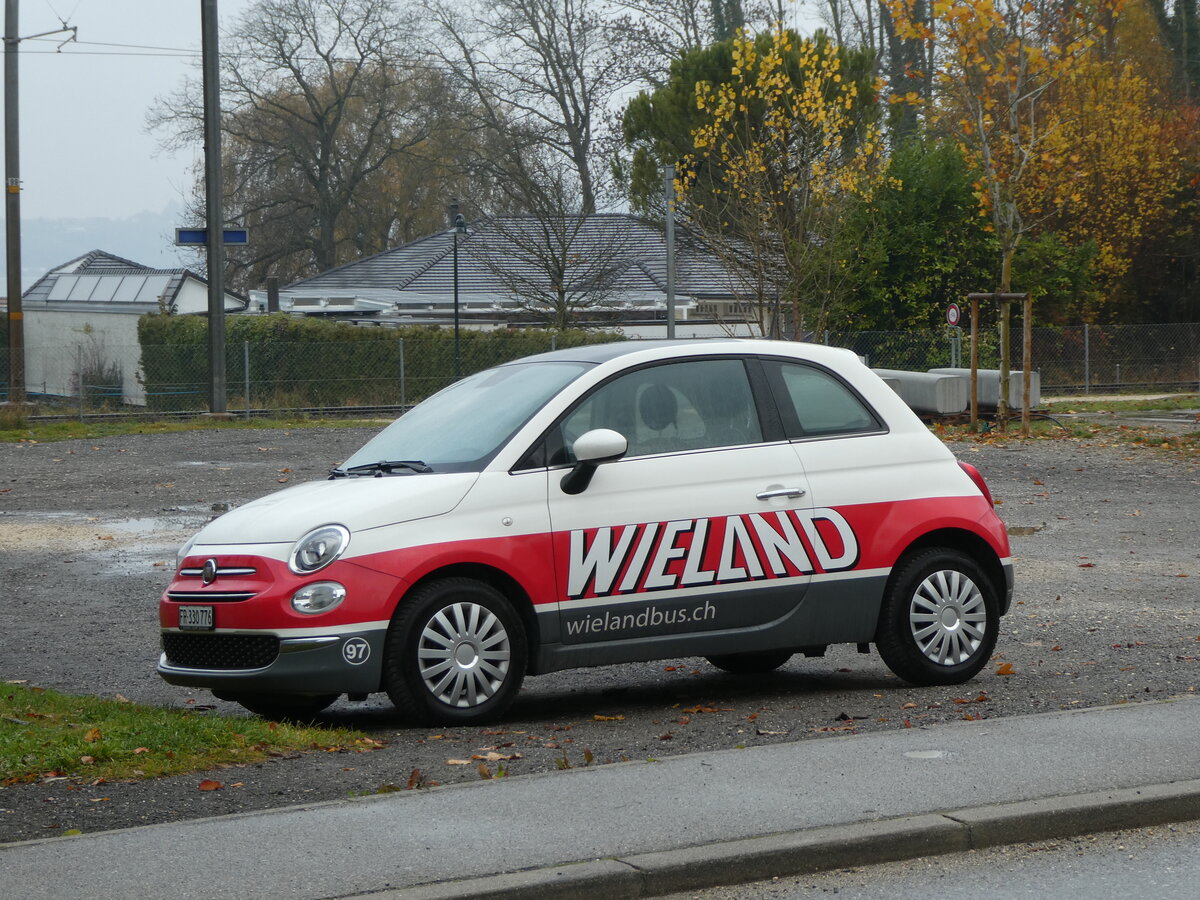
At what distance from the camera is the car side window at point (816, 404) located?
804 centimetres

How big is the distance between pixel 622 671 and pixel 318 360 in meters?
29.9

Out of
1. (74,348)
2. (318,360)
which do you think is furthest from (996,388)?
(74,348)

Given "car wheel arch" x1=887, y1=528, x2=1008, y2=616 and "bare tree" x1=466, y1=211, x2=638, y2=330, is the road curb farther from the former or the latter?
"bare tree" x1=466, y1=211, x2=638, y2=330

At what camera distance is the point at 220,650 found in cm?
724

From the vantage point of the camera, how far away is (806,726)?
23.9 ft

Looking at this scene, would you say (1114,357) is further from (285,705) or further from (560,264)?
(285,705)

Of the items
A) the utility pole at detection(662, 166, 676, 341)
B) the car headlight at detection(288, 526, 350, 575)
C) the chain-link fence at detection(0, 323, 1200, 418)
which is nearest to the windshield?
the car headlight at detection(288, 526, 350, 575)

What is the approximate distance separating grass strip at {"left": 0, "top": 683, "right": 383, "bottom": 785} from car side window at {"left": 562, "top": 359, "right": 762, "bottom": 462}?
1764mm

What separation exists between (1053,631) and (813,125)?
1054 inches

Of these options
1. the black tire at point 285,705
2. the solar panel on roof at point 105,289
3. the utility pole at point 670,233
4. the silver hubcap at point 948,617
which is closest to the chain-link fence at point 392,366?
→ the utility pole at point 670,233

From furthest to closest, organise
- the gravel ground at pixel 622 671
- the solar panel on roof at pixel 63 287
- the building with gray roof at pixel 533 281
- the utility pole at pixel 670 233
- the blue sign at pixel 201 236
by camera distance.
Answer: the solar panel on roof at pixel 63 287
the building with gray roof at pixel 533 281
the utility pole at pixel 670 233
the blue sign at pixel 201 236
the gravel ground at pixel 622 671

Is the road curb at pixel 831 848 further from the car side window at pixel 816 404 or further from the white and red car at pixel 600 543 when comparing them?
the car side window at pixel 816 404

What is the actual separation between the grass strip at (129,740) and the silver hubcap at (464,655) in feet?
1.27

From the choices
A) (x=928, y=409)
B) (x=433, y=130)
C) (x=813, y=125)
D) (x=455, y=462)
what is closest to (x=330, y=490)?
(x=455, y=462)
